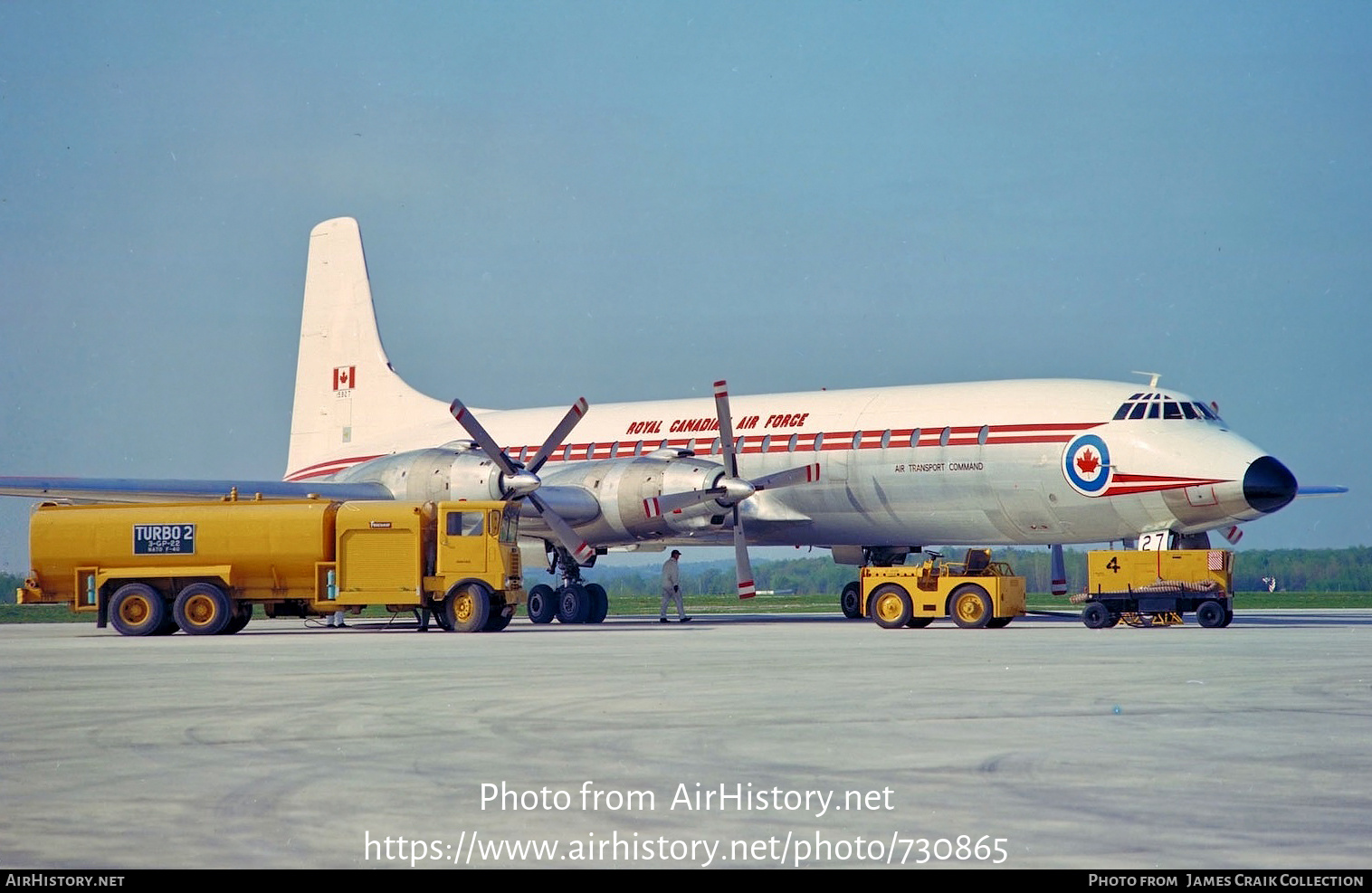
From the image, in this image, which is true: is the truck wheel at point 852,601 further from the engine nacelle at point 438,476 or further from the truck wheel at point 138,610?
the truck wheel at point 138,610

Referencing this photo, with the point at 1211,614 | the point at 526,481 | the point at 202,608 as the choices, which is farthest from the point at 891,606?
the point at 202,608

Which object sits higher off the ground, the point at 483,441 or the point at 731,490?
the point at 483,441

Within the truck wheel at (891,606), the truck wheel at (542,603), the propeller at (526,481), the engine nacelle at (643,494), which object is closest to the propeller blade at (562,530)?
the propeller at (526,481)

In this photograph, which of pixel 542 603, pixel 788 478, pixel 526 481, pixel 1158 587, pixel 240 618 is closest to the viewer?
pixel 1158 587

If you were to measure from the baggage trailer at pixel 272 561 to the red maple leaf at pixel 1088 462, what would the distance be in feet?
34.1

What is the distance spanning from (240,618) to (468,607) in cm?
461

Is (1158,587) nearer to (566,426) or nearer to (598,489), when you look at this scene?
(598,489)

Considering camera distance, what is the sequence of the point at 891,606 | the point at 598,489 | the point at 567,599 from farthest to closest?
the point at 567,599 < the point at 598,489 < the point at 891,606

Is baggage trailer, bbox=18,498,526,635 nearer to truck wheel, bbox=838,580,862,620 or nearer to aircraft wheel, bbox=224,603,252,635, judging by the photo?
aircraft wheel, bbox=224,603,252,635

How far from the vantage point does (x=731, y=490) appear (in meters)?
29.7

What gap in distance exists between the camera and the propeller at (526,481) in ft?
95.6

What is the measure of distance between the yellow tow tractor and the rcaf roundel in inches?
82.8
